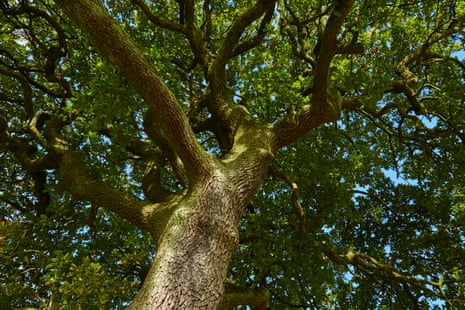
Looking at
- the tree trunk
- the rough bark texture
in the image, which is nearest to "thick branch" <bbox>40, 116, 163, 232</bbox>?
the rough bark texture

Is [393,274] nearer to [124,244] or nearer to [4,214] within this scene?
[124,244]

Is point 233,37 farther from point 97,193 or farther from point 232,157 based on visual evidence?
point 97,193

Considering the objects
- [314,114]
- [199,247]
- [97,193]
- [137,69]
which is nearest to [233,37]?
[314,114]

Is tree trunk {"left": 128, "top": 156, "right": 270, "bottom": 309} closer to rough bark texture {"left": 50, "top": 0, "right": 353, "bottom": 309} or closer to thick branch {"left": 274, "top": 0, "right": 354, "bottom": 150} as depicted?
rough bark texture {"left": 50, "top": 0, "right": 353, "bottom": 309}

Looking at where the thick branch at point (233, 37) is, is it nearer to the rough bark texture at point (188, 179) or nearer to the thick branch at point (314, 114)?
the rough bark texture at point (188, 179)

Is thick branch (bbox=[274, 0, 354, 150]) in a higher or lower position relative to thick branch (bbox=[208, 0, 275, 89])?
lower

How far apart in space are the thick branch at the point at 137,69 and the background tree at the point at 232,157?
18 millimetres

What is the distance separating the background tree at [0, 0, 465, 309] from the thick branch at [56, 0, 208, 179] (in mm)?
18

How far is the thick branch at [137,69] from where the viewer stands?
148 inches

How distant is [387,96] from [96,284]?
29.7 feet

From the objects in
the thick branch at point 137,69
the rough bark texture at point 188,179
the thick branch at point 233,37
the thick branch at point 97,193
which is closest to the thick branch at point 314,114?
the rough bark texture at point 188,179

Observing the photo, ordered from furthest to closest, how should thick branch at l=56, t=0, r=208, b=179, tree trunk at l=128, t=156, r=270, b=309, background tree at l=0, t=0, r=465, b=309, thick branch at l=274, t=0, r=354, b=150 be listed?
thick branch at l=274, t=0, r=354, b=150 → background tree at l=0, t=0, r=465, b=309 → thick branch at l=56, t=0, r=208, b=179 → tree trunk at l=128, t=156, r=270, b=309

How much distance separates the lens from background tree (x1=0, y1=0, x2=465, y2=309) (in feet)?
14.9

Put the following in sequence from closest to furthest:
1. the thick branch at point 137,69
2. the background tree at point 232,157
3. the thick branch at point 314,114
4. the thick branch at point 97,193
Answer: the thick branch at point 137,69, the background tree at point 232,157, the thick branch at point 97,193, the thick branch at point 314,114
